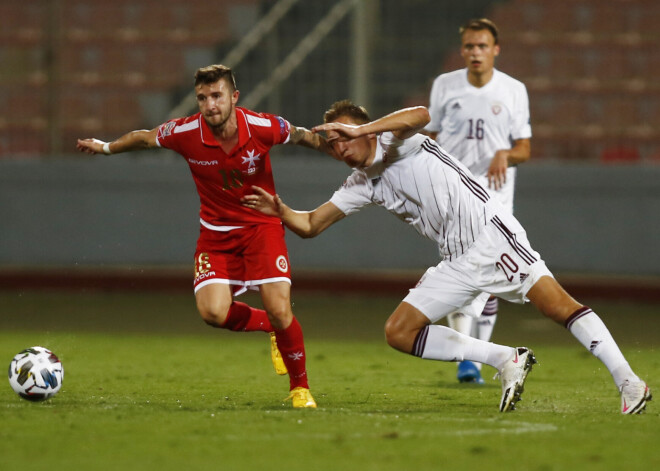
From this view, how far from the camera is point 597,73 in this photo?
1686cm

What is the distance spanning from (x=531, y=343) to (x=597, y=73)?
743cm

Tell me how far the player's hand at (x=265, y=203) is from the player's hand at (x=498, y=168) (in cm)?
199

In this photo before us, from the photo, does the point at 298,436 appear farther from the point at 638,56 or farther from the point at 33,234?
the point at 638,56

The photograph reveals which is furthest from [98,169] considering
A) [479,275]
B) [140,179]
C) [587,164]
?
[479,275]

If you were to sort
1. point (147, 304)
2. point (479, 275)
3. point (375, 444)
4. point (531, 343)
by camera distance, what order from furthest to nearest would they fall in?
point (147, 304), point (531, 343), point (479, 275), point (375, 444)

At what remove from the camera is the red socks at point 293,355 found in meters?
6.66

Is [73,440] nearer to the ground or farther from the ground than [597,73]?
nearer to the ground

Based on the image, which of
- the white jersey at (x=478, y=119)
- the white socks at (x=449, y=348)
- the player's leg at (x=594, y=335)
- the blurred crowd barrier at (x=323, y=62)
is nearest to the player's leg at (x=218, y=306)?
the white socks at (x=449, y=348)

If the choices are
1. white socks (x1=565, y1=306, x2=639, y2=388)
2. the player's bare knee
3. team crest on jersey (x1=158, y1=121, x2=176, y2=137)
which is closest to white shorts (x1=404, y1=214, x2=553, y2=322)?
the player's bare knee

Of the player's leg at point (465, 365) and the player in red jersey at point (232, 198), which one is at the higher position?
the player in red jersey at point (232, 198)

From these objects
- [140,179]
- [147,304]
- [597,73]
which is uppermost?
[597,73]

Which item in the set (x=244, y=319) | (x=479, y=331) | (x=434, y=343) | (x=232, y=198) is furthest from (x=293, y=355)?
(x=479, y=331)

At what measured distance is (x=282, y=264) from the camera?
6898mm

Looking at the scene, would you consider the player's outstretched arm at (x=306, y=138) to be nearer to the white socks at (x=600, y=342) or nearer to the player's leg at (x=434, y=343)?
the player's leg at (x=434, y=343)
